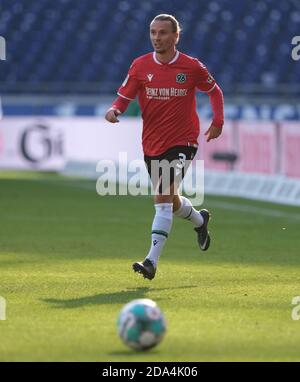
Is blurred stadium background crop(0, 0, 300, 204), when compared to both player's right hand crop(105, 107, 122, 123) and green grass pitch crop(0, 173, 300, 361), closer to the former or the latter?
green grass pitch crop(0, 173, 300, 361)

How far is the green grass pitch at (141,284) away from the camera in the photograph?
24.5 ft

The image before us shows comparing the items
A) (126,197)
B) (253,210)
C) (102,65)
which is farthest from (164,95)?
(102,65)

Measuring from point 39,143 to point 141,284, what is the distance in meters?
19.6

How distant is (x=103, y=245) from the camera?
46.3 feet

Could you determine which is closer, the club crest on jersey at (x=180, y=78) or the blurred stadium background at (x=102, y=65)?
the club crest on jersey at (x=180, y=78)

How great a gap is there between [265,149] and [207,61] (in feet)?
38.9

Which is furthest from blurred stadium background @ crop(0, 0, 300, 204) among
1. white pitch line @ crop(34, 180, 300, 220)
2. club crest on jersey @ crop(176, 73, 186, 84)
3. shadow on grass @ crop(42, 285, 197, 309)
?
shadow on grass @ crop(42, 285, 197, 309)

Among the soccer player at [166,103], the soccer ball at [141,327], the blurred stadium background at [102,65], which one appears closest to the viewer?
the soccer ball at [141,327]

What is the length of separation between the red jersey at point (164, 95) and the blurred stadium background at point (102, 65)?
15445 mm

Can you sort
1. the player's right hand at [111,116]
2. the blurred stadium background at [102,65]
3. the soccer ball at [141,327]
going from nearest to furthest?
1. the soccer ball at [141,327]
2. the player's right hand at [111,116]
3. the blurred stadium background at [102,65]

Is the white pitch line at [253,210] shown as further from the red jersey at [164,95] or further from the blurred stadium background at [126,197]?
the red jersey at [164,95]

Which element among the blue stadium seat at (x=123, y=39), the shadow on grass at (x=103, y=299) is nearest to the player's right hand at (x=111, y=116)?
the shadow on grass at (x=103, y=299)
